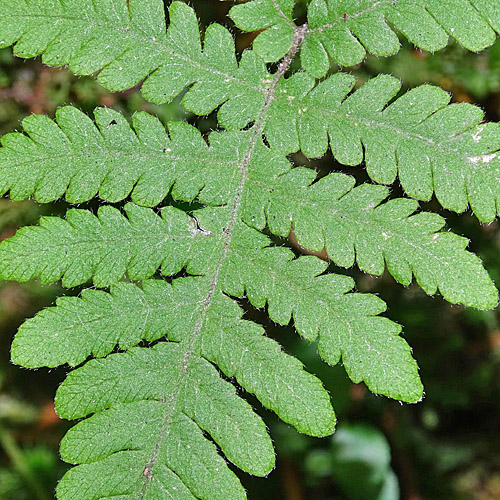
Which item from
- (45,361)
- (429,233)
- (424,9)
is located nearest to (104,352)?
(45,361)

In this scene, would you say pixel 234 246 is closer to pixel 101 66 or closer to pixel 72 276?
pixel 72 276

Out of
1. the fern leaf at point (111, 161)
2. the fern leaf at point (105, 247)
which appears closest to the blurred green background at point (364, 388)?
the fern leaf at point (111, 161)

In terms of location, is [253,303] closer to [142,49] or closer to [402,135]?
[402,135]

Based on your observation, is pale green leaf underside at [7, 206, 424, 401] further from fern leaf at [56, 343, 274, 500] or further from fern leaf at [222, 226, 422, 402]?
fern leaf at [56, 343, 274, 500]

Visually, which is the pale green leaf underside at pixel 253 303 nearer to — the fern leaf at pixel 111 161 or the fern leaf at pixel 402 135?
the fern leaf at pixel 111 161

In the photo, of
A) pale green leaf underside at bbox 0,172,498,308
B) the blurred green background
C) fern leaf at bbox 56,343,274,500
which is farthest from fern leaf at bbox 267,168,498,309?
the blurred green background
